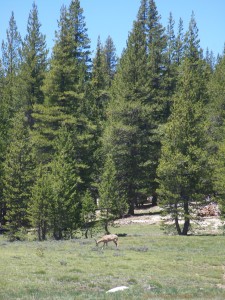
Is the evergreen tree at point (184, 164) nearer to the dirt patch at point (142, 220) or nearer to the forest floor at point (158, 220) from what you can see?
the forest floor at point (158, 220)

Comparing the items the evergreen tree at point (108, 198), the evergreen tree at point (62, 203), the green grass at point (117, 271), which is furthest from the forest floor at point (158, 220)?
the green grass at point (117, 271)

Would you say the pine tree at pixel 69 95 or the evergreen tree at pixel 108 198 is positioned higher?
the pine tree at pixel 69 95

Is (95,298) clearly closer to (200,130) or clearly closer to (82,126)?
(200,130)

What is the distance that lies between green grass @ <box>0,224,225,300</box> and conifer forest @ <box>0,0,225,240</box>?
665cm

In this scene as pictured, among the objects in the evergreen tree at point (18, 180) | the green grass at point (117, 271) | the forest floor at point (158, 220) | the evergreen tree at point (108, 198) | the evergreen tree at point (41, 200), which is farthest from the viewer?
the evergreen tree at point (18, 180)

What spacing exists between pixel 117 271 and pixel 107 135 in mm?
31441

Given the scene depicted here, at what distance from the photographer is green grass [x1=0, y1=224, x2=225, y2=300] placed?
16.2m

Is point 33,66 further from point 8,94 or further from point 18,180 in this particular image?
point 18,180

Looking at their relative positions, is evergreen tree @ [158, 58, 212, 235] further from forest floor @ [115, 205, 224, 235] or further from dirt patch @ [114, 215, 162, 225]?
dirt patch @ [114, 215, 162, 225]

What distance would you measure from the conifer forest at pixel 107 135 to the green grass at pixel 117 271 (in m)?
6.65

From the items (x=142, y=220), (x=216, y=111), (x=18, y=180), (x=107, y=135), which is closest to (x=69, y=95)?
(x=107, y=135)

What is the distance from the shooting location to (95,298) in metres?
15.0

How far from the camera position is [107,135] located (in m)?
51.1

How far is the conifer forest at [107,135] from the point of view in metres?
37.1
